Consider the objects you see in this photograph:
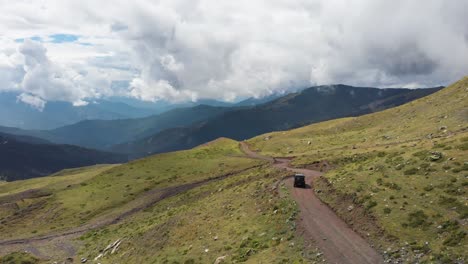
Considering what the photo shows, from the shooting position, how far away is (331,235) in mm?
35812

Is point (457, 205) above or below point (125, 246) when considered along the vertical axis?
above

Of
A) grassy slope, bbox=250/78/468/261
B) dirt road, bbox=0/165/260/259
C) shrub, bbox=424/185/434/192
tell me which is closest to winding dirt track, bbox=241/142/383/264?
grassy slope, bbox=250/78/468/261

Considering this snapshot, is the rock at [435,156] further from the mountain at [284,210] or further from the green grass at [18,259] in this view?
the green grass at [18,259]

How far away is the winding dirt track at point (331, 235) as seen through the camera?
102ft

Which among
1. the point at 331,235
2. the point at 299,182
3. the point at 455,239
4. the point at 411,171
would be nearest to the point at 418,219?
the point at 455,239

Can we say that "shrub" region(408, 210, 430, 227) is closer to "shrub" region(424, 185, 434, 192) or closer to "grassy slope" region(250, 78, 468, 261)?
"grassy slope" region(250, 78, 468, 261)

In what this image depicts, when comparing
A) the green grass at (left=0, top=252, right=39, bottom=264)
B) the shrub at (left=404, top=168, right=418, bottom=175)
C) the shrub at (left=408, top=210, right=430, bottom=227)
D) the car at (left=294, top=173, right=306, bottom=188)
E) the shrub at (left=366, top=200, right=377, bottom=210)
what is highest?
the shrub at (left=404, top=168, right=418, bottom=175)

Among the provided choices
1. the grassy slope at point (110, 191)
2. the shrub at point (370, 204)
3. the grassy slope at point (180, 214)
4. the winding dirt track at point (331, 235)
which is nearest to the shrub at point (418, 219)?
the shrub at point (370, 204)

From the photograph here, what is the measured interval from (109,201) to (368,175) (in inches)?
2621

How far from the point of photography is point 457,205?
32.3 meters

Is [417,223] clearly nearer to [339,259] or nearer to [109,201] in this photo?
[339,259]

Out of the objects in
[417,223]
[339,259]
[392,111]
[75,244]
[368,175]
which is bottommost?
[75,244]

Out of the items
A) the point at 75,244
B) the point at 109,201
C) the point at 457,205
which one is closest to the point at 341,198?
the point at 457,205

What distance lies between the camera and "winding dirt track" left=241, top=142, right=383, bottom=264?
3097 cm
